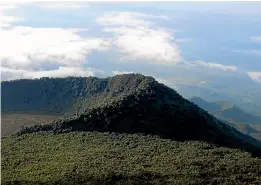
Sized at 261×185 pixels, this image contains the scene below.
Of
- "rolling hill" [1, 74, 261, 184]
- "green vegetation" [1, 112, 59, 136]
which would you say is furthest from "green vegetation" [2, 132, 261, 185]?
"green vegetation" [1, 112, 59, 136]

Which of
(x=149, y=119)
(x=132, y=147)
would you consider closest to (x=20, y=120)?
(x=149, y=119)

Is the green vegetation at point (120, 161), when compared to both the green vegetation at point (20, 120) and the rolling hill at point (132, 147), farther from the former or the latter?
the green vegetation at point (20, 120)

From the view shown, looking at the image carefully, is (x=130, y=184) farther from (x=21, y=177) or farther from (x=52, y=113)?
(x=52, y=113)

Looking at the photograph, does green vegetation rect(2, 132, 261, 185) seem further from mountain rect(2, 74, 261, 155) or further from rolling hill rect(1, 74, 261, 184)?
mountain rect(2, 74, 261, 155)

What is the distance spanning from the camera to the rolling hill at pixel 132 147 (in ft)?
170

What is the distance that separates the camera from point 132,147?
2653 inches

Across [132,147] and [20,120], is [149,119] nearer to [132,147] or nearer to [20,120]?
[132,147]

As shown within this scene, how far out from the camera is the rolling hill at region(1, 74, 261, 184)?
51938 millimetres

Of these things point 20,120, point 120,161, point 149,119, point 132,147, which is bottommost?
point 120,161

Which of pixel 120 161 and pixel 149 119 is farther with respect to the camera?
pixel 149 119

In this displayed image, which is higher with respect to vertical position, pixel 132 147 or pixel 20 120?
pixel 20 120

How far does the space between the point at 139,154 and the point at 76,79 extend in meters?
72.5

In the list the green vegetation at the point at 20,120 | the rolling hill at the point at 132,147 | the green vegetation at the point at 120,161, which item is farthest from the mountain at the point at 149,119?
the green vegetation at the point at 20,120

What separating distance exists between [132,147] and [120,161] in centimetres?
945
